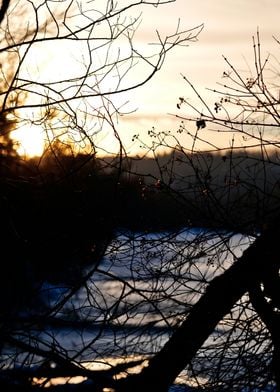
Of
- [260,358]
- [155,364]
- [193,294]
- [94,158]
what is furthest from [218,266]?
[155,364]

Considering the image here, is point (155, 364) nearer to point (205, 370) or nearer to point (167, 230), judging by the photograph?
point (205, 370)

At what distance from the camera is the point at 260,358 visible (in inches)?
236

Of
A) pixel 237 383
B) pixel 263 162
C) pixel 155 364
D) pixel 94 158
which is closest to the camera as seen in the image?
pixel 155 364

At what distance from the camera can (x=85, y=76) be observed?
17.9 ft

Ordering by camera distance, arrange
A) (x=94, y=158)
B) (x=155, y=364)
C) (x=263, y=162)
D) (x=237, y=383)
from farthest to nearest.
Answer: (x=263, y=162) < (x=237, y=383) < (x=94, y=158) < (x=155, y=364)

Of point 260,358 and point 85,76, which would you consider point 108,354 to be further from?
point 85,76

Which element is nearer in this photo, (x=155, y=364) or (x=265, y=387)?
(x=155, y=364)

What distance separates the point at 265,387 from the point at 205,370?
20.5 inches

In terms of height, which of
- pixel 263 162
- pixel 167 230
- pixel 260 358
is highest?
pixel 263 162

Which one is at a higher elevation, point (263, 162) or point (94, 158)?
point (263, 162)

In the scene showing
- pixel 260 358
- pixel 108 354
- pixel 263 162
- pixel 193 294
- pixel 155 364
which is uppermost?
pixel 263 162

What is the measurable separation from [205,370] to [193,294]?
769mm

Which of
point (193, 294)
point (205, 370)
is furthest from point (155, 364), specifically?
point (193, 294)

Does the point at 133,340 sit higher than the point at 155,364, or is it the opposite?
the point at 133,340
